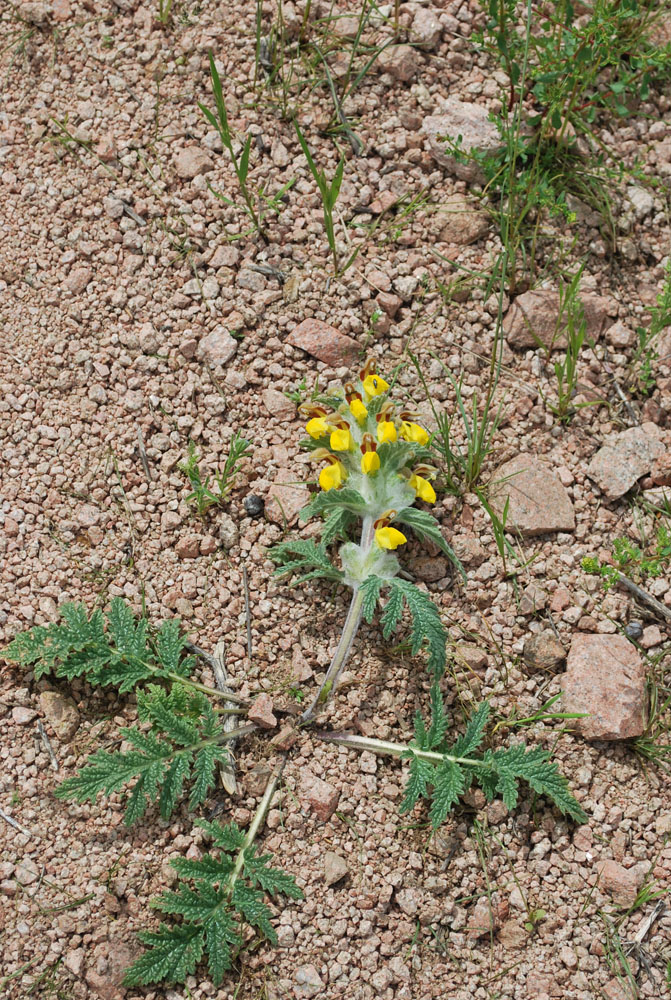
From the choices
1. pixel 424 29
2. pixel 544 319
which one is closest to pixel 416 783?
pixel 544 319

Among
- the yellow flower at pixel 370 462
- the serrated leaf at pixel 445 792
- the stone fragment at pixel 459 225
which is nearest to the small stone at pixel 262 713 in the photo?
the serrated leaf at pixel 445 792

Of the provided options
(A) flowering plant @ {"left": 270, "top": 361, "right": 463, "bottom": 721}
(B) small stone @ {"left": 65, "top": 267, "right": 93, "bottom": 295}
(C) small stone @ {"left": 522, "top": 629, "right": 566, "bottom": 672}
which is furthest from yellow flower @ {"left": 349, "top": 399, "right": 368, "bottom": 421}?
(B) small stone @ {"left": 65, "top": 267, "right": 93, "bottom": 295}

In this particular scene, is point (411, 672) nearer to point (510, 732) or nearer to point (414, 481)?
point (510, 732)

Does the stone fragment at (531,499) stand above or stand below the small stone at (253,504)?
below

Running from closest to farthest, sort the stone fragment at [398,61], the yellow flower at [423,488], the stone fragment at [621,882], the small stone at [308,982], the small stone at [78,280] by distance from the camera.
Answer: the small stone at [308,982] < the stone fragment at [621,882] < the yellow flower at [423,488] < the small stone at [78,280] < the stone fragment at [398,61]

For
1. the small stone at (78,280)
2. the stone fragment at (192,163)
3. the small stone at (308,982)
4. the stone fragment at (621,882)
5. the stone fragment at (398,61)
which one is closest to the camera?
the small stone at (308,982)

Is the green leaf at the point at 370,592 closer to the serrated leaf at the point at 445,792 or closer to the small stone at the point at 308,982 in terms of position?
the serrated leaf at the point at 445,792

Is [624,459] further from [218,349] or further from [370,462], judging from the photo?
[218,349]
